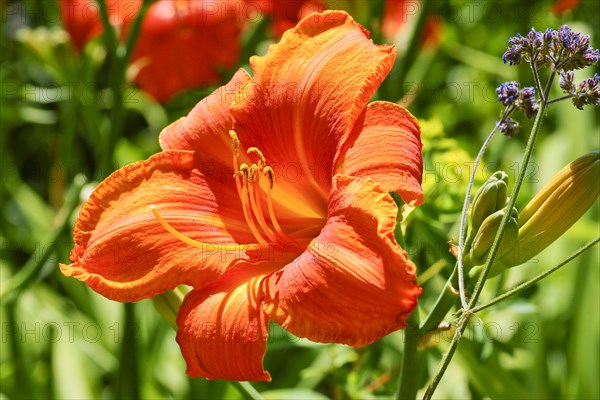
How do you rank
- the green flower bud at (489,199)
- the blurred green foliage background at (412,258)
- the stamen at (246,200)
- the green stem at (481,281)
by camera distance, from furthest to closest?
the blurred green foliage background at (412,258) → the stamen at (246,200) → the green flower bud at (489,199) → the green stem at (481,281)

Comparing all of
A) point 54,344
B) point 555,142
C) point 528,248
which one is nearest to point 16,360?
point 54,344

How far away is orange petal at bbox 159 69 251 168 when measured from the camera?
34.5 inches

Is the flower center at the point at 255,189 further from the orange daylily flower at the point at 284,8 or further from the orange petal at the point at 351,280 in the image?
the orange daylily flower at the point at 284,8

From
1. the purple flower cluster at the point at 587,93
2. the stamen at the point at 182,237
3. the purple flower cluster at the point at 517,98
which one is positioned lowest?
the stamen at the point at 182,237

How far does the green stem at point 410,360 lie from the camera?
2.43 feet

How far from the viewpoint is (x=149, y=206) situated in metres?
0.82

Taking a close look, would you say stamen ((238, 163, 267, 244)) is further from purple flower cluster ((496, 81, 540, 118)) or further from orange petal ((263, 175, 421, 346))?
purple flower cluster ((496, 81, 540, 118))

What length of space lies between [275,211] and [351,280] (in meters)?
0.28

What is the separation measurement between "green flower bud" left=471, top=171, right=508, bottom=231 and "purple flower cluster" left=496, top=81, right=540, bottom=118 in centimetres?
7

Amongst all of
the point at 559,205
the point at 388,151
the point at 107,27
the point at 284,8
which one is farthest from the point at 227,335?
the point at 284,8

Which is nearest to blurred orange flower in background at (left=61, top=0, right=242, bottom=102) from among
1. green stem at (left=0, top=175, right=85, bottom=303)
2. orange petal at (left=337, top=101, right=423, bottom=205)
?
green stem at (left=0, top=175, right=85, bottom=303)

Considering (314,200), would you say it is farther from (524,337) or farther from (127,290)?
(524,337)

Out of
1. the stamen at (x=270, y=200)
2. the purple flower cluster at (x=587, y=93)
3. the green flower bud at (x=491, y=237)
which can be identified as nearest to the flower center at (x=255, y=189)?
the stamen at (x=270, y=200)

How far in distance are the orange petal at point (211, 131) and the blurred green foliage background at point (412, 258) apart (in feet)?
0.84
